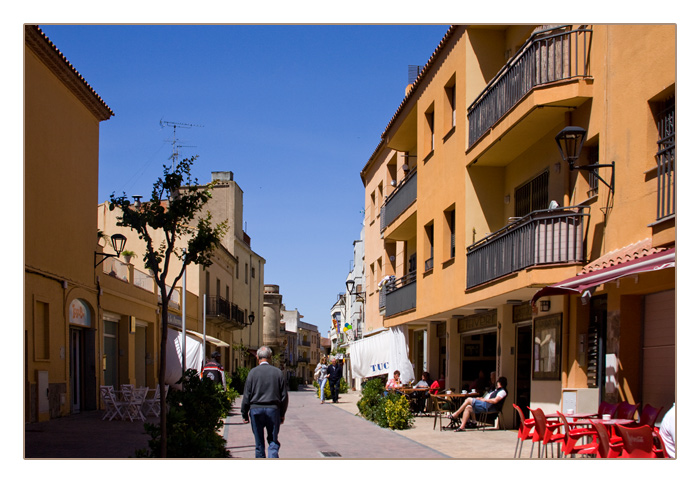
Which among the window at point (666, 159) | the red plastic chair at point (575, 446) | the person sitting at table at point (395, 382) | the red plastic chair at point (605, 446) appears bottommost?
the person sitting at table at point (395, 382)

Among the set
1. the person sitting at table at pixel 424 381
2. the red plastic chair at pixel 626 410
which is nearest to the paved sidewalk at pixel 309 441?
the red plastic chair at pixel 626 410

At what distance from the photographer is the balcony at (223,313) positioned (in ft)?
133

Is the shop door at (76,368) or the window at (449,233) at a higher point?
the window at (449,233)

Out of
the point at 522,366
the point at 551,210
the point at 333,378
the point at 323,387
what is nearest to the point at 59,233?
the point at 522,366

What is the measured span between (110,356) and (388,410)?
10.5 metres

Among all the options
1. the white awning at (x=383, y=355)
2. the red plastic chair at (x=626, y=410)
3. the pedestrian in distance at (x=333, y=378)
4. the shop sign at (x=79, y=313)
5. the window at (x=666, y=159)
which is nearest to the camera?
the window at (x=666, y=159)

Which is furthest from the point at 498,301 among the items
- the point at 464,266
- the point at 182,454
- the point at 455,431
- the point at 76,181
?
the point at 76,181

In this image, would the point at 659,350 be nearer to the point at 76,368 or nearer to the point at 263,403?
the point at 263,403

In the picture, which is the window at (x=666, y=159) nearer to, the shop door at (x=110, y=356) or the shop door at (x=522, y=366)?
the shop door at (x=522, y=366)

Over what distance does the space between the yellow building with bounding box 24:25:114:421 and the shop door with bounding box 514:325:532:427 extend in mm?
10046

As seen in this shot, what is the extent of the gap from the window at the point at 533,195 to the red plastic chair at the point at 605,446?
6.85m

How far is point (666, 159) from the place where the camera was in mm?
10234

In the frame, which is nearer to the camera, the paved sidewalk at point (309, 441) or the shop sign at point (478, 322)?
the paved sidewalk at point (309, 441)

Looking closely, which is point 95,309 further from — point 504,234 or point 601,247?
point 601,247
